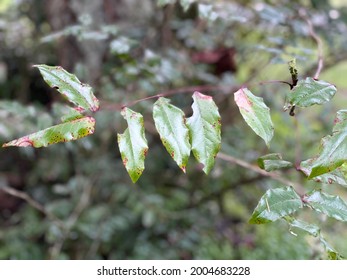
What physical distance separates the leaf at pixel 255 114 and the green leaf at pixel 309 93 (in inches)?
1.6

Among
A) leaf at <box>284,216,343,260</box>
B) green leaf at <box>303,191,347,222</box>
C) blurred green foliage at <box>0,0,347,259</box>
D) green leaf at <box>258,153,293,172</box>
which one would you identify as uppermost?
green leaf at <box>303,191,347,222</box>

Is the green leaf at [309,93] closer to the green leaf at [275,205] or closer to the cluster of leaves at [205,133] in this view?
the cluster of leaves at [205,133]

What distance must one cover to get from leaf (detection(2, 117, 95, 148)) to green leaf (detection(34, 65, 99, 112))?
37 mm

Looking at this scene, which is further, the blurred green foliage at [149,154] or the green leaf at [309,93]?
the blurred green foliage at [149,154]

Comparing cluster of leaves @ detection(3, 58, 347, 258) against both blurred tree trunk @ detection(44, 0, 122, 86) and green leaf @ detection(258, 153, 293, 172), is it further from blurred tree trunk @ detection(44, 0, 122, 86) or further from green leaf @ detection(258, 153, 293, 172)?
blurred tree trunk @ detection(44, 0, 122, 86)

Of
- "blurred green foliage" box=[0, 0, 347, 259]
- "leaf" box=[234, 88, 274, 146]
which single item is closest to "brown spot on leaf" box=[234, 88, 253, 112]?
"leaf" box=[234, 88, 274, 146]

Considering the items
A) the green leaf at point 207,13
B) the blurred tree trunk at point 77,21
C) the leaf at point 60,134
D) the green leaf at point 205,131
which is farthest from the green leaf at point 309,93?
the blurred tree trunk at point 77,21

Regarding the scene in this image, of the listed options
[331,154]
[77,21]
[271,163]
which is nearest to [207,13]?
[271,163]

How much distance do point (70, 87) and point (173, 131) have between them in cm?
A: 16

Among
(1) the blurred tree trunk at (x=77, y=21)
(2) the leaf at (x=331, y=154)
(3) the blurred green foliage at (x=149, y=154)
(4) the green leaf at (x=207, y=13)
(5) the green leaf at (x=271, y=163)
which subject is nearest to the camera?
(2) the leaf at (x=331, y=154)

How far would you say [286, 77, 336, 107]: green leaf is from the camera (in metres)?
0.61

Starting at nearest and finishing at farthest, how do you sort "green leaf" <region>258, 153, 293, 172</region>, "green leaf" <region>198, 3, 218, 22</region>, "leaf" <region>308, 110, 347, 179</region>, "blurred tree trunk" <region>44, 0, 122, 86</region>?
"leaf" <region>308, 110, 347, 179</region>, "green leaf" <region>258, 153, 293, 172</region>, "green leaf" <region>198, 3, 218, 22</region>, "blurred tree trunk" <region>44, 0, 122, 86</region>

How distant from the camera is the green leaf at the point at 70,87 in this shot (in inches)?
25.5
